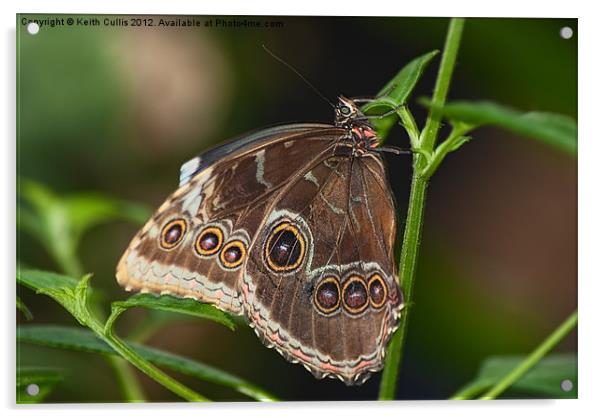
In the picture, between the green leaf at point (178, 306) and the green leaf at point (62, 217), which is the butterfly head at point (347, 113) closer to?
the green leaf at point (178, 306)

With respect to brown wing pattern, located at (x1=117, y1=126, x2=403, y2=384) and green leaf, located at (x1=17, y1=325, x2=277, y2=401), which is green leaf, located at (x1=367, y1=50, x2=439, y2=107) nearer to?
brown wing pattern, located at (x1=117, y1=126, x2=403, y2=384)

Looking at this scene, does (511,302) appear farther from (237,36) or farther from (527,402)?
(237,36)

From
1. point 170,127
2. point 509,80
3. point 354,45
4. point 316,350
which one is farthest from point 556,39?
point 170,127

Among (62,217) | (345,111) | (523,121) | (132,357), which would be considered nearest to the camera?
(523,121)

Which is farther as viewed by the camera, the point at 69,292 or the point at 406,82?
the point at 406,82

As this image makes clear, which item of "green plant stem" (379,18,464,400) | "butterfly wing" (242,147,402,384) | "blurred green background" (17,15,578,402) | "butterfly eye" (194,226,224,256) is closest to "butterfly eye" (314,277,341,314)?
"butterfly wing" (242,147,402,384)

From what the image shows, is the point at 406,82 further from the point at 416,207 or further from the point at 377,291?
the point at 377,291
